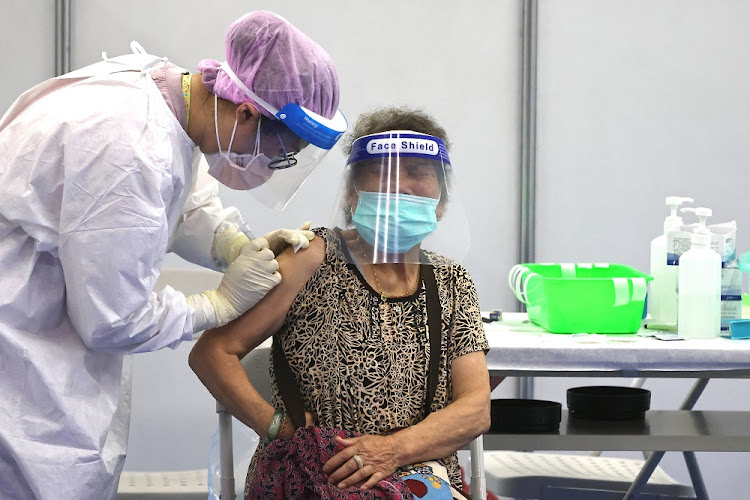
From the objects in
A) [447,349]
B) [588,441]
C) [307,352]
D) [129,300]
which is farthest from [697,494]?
[129,300]

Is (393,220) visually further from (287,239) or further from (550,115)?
(550,115)

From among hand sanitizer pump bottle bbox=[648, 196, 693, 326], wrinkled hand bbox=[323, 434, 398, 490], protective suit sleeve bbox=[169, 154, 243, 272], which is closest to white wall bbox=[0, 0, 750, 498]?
hand sanitizer pump bottle bbox=[648, 196, 693, 326]

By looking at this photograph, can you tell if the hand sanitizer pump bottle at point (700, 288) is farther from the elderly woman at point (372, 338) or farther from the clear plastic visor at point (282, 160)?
the clear plastic visor at point (282, 160)

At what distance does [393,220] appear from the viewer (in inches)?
69.6

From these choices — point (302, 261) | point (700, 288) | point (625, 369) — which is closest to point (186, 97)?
point (302, 261)

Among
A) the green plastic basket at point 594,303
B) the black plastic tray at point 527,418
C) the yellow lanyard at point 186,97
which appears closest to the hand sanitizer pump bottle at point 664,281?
the green plastic basket at point 594,303

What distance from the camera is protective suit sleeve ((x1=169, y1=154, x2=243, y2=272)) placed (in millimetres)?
1850

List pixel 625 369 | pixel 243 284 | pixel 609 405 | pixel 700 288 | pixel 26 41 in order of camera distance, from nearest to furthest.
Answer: pixel 243 284
pixel 625 369
pixel 700 288
pixel 609 405
pixel 26 41

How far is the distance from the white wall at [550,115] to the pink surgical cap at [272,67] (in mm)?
2044

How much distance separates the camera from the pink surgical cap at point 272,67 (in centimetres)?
155

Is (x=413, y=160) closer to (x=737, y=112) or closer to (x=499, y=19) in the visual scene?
(x=499, y=19)

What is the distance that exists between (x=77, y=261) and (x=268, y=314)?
0.47 m

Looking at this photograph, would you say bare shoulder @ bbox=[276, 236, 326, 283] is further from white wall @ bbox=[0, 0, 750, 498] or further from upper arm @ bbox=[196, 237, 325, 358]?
white wall @ bbox=[0, 0, 750, 498]

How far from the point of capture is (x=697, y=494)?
99.9 inches
